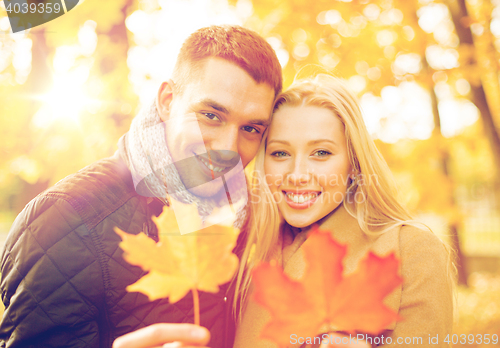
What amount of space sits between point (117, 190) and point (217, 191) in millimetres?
448

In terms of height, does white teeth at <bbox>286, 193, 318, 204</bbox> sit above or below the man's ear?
below

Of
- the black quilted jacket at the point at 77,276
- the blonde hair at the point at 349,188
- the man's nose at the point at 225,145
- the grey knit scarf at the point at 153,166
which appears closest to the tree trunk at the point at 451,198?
the blonde hair at the point at 349,188

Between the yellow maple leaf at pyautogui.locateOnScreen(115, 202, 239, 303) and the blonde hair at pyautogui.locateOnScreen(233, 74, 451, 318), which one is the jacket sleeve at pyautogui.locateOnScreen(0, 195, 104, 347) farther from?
the yellow maple leaf at pyautogui.locateOnScreen(115, 202, 239, 303)

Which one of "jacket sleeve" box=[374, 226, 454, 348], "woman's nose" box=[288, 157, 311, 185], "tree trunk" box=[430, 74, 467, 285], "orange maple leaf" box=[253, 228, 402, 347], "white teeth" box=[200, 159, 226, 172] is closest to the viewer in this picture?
"orange maple leaf" box=[253, 228, 402, 347]

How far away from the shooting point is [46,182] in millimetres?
2586

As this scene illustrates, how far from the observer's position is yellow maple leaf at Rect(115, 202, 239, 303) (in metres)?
0.48

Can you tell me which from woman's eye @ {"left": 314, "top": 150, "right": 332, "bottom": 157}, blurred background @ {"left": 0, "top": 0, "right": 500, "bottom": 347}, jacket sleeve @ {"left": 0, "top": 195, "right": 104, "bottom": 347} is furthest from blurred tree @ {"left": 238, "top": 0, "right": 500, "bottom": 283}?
jacket sleeve @ {"left": 0, "top": 195, "right": 104, "bottom": 347}

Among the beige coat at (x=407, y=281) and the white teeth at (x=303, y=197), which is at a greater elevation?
the white teeth at (x=303, y=197)

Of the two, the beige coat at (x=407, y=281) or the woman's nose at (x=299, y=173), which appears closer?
the beige coat at (x=407, y=281)

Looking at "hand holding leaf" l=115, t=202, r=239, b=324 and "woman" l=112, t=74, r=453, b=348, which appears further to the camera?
"woman" l=112, t=74, r=453, b=348

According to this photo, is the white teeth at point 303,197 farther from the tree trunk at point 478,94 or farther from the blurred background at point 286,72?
the tree trunk at point 478,94

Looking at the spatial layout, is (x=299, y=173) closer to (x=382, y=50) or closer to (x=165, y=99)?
(x=165, y=99)

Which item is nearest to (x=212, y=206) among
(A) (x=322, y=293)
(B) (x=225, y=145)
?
(B) (x=225, y=145)

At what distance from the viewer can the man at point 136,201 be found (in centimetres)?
104
